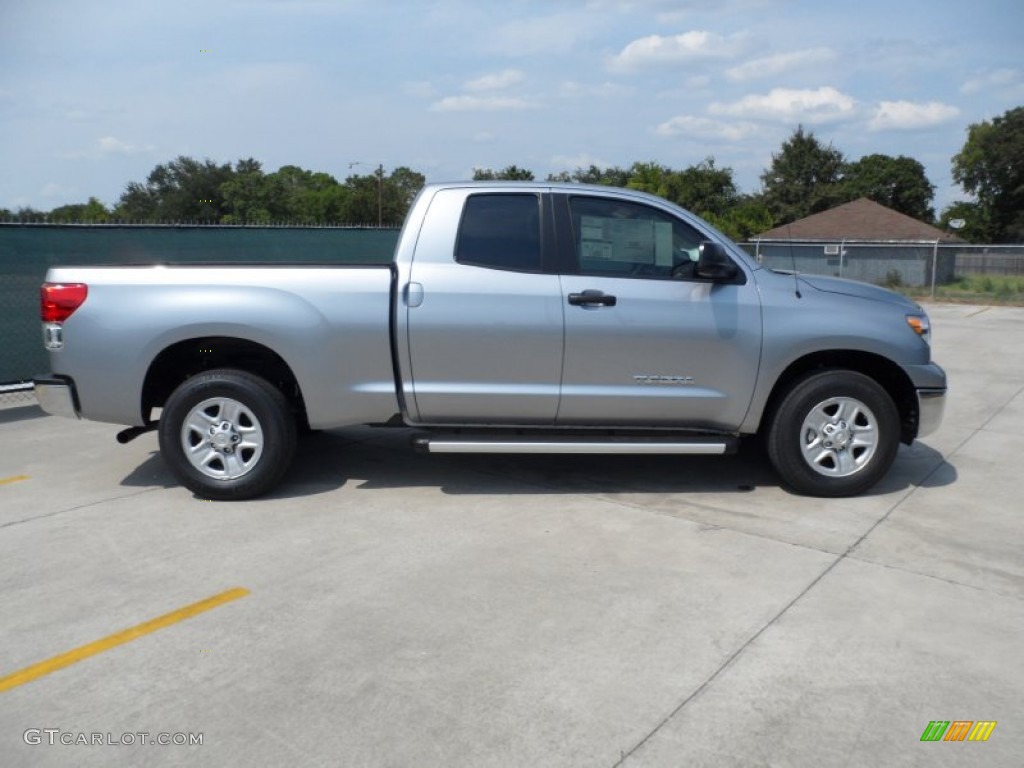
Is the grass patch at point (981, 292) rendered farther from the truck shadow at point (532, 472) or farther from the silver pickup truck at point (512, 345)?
the silver pickup truck at point (512, 345)

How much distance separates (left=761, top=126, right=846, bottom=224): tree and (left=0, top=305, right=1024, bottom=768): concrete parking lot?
60160 millimetres

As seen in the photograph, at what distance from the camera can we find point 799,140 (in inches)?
2486

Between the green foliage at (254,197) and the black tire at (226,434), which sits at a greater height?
the green foliage at (254,197)

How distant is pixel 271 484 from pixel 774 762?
3.65 metres

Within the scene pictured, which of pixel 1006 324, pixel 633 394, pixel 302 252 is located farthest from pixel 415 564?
pixel 1006 324

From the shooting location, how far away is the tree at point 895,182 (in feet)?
226

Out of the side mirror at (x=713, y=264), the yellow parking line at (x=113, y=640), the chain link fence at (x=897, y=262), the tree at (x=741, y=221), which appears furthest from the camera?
the tree at (x=741, y=221)

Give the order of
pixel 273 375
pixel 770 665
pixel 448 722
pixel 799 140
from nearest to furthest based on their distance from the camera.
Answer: pixel 448 722
pixel 770 665
pixel 273 375
pixel 799 140

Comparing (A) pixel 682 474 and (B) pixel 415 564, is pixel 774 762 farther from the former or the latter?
(A) pixel 682 474

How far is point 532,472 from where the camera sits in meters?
6.24

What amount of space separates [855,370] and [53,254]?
26.4 ft

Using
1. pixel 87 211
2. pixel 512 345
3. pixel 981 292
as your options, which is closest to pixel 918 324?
pixel 512 345

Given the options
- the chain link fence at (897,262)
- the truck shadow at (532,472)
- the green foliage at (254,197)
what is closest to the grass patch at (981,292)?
the chain link fence at (897,262)

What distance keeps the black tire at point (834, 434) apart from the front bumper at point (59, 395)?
4471mm
